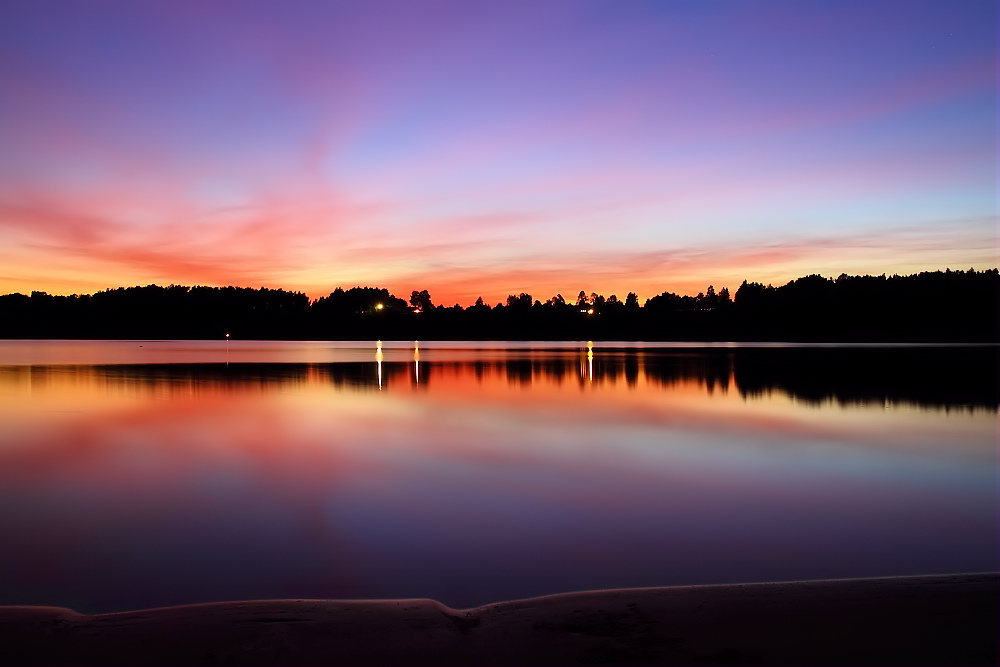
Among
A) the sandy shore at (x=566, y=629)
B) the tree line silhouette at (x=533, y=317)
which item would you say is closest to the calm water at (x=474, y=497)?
the sandy shore at (x=566, y=629)

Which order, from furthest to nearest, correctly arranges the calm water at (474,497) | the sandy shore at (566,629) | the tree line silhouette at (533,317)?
the tree line silhouette at (533,317) < the calm water at (474,497) < the sandy shore at (566,629)

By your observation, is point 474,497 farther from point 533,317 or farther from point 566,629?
point 533,317

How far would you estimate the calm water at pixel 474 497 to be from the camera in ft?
17.2

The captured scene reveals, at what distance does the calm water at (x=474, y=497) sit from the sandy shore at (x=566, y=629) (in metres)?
0.63

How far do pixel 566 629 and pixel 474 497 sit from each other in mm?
4110

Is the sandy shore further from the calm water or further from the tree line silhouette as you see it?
the tree line silhouette

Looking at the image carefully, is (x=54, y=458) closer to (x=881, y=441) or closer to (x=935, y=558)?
(x=935, y=558)

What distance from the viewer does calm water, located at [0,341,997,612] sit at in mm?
5254

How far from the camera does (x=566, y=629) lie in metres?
3.87

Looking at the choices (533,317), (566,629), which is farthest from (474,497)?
(533,317)

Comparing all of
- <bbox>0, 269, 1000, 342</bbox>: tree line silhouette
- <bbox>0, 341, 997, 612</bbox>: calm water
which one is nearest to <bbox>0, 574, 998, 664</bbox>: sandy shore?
<bbox>0, 341, 997, 612</bbox>: calm water

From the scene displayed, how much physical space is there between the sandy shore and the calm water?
631mm

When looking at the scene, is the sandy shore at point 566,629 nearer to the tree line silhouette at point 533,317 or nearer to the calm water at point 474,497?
the calm water at point 474,497

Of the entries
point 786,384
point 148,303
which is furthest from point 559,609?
point 148,303
